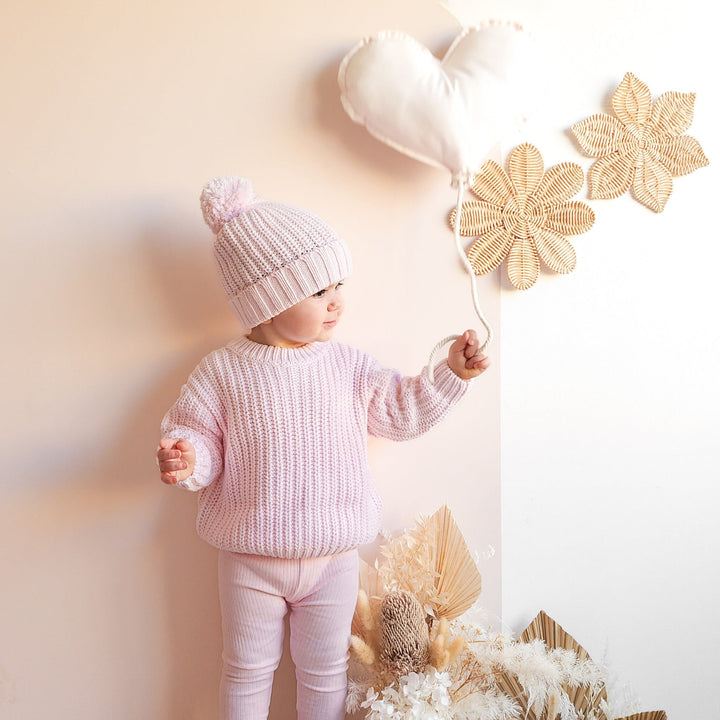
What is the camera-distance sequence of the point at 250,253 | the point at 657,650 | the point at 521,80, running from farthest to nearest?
the point at 657,650, the point at 521,80, the point at 250,253

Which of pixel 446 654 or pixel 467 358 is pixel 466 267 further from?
pixel 446 654

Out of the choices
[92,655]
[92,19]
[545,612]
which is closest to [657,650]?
[545,612]

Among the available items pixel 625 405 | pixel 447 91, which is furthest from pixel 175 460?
pixel 625 405

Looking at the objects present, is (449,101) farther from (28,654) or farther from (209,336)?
(28,654)

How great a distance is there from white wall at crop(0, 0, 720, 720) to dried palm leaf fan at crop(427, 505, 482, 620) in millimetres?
53

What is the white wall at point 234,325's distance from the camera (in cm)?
133

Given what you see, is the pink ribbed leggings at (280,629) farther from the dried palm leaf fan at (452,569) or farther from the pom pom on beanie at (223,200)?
the pom pom on beanie at (223,200)

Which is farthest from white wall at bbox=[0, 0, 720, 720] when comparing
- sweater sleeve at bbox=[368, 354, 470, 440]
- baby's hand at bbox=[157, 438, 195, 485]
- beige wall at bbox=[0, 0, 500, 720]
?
baby's hand at bbox=[157, 438, 195, 485]

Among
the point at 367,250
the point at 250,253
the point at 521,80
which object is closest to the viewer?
the point at 250,253

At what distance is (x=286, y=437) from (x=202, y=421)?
14 centimetres

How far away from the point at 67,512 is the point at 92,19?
88 cm

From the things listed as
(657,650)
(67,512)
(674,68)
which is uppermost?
(674,68)

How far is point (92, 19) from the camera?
1.31m

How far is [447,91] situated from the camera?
124 centimetres
